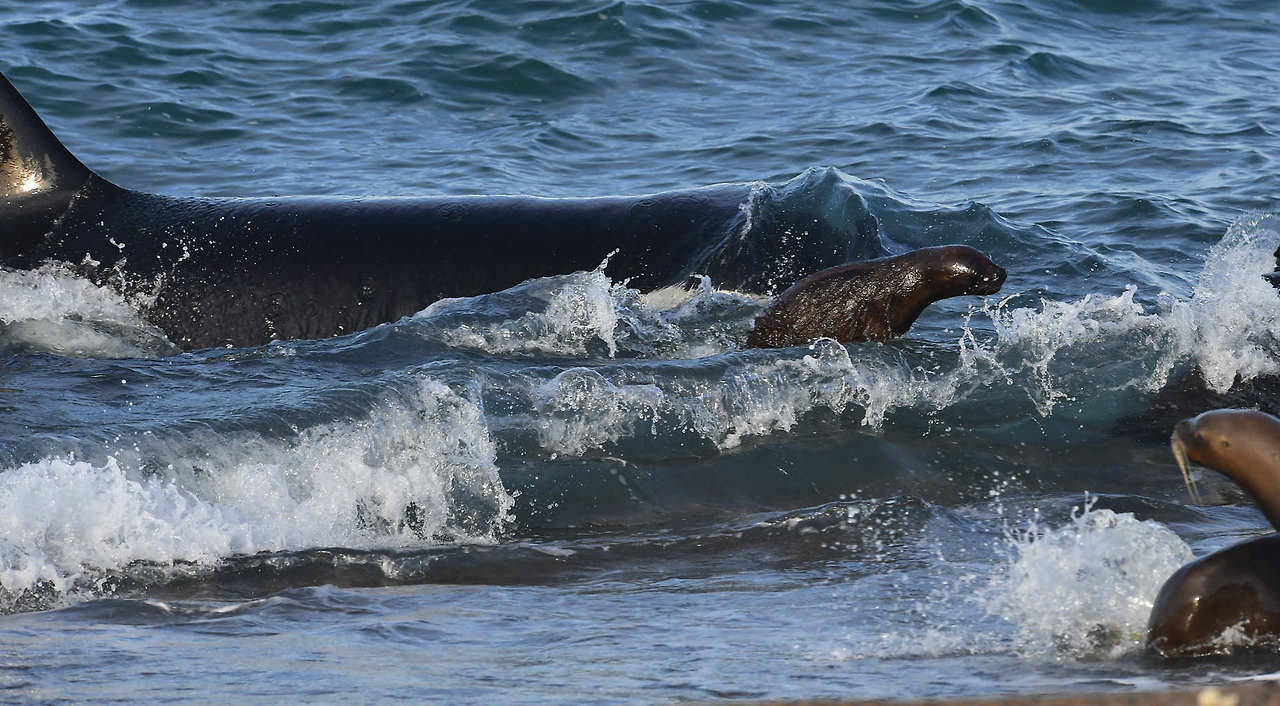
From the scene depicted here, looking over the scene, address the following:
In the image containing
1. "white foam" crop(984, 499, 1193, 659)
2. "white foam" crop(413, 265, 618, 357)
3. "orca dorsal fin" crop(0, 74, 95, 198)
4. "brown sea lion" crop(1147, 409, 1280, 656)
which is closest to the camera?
"brown sea lion" crop(1147, 409, 1280, 656)

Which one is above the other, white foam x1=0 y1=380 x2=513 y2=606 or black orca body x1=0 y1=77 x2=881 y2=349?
black orca body x1=0 y1=77 x2=881 y2=349

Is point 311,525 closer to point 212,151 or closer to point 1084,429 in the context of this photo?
point 1084,429

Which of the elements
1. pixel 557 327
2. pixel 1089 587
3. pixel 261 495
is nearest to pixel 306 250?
pixel 557 327

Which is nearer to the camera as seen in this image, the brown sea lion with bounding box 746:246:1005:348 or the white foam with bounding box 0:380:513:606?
the white foam with bounding box 0:380:513:606

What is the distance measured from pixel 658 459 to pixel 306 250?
2036mm

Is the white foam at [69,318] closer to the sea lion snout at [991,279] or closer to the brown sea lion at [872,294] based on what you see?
the brown sea lion at [872,294]

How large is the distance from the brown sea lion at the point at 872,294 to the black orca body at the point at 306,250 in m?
0.57

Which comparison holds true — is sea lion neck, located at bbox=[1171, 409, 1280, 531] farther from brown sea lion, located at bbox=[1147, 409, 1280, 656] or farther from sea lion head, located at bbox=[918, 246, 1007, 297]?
sea lion head, located at bbox=[918, 246, 1007, 297]

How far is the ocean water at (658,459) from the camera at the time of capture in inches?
149

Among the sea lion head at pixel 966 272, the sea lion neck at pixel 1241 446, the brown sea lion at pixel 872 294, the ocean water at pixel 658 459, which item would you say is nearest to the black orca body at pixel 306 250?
the ocean water at pixel 658 459

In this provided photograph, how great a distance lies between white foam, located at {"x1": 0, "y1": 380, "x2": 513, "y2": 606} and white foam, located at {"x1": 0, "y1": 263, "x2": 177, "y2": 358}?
1461 mm

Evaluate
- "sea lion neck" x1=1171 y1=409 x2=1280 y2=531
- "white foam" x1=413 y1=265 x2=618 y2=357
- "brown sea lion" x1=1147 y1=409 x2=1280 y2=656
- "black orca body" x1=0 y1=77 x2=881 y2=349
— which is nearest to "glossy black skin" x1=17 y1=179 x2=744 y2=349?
"black orca body" x1=0 y1=77 x2=881 y2=349

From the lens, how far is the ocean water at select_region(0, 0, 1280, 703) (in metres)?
3.78

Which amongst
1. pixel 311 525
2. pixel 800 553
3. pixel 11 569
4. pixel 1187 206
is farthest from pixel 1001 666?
pixel 1187 206
